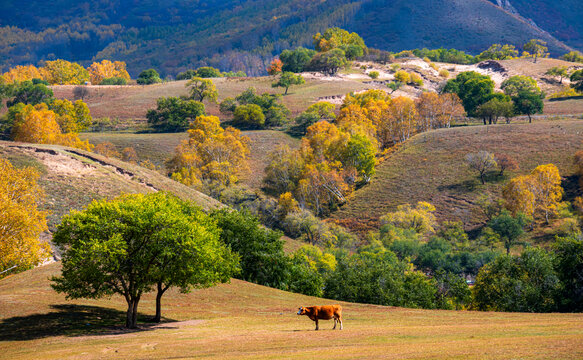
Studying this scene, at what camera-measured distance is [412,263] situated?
296ft

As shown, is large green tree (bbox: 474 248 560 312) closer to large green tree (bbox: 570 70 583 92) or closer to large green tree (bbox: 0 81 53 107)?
large green tree (bbox: 570 70 583 92)

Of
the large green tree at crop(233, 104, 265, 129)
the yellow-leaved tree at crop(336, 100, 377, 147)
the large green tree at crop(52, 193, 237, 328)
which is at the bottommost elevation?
the large green tree at crop(52, 193, 237, 328)

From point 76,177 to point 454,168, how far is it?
8131cm

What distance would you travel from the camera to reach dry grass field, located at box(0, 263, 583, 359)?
771 inches

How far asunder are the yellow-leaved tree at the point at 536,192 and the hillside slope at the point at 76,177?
57.2 meters

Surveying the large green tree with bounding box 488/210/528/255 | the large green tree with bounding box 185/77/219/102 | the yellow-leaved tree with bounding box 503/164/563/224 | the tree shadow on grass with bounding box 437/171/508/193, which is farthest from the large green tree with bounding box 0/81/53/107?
the large green tree with bounding box 488/210/528/255

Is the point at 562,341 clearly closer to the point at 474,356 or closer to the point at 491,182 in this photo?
the point at 474,356

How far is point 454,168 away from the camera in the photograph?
395 feet

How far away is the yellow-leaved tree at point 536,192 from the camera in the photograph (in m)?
99.6

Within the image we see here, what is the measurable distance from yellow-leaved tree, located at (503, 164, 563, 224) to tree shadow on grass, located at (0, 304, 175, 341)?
84.2 m

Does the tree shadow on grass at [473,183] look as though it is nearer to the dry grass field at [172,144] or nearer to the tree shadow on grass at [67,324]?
the dry grass field at [172,144]

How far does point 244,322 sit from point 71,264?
10.9 metres

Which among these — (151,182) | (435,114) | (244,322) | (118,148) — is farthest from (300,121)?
(244,322)

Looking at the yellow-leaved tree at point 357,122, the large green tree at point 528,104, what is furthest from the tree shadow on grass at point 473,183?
the large green tree at point 528,104
